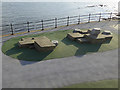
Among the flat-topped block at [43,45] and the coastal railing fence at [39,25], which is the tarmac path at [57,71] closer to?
the flat-topped block at [43,45]

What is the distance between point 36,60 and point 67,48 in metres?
3.36

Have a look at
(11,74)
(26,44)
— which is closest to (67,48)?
(26,44)

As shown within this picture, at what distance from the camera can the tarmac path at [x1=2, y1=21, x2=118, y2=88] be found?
9.02 m

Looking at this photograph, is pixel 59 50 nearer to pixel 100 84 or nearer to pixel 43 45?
pixel 43 45

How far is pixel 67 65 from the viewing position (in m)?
11.0

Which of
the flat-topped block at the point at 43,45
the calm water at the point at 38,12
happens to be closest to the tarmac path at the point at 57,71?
the flat-topped block at the point at 43,45

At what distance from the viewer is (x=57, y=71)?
401 inches

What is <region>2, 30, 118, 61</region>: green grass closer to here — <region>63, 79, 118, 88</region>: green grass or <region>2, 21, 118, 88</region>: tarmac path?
<region>2, 21, 118, 88</region>: tarmac path

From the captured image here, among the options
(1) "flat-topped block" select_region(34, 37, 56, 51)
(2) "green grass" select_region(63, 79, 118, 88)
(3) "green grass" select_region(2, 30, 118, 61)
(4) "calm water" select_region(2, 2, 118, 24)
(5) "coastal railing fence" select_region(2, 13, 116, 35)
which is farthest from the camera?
(4) "calm water" select_region(2, 2, 118, 24)

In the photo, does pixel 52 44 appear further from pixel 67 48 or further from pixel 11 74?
pixel 11 74

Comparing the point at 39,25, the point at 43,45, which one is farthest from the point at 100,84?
the point at 39,25

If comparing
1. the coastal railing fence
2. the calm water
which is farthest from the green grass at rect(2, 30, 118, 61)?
the calm water

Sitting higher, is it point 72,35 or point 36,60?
point 72,35

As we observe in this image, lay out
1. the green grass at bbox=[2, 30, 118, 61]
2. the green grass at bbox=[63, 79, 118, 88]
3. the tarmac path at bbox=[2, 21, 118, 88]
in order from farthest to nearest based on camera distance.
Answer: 1. the green grass at bbox=[2, 30, 118, 61]
2. the tarmac path at bbox=[2, 21, 118, 88]
3. the green grass at bbox=[63, 79, 118, 88]
